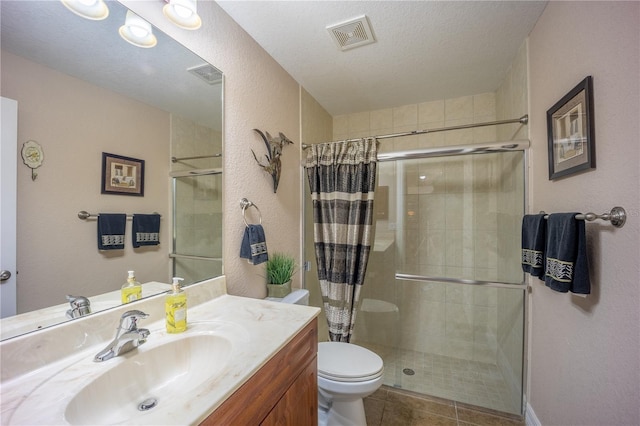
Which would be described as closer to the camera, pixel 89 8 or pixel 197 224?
pixel 89 8

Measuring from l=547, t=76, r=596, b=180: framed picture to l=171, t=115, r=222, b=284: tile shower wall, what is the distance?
1583 mm

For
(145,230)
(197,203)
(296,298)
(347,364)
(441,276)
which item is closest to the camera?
(145,230)

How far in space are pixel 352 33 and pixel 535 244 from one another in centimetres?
154

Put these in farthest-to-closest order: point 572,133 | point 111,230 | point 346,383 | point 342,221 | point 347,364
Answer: point 342,221 → point 347,364 → point 346,383 → point 572,133 → point 111,230

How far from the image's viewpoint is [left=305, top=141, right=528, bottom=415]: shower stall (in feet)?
6.19

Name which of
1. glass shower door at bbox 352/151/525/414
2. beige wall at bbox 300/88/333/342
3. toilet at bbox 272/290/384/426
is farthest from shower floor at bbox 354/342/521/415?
toilet at bbox 272/290/384/426

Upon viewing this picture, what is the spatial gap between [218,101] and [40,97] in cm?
70

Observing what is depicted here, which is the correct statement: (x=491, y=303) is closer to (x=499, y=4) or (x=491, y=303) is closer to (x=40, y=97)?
(x=499, y=4)

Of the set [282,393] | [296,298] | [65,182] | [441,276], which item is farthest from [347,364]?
[65,182]

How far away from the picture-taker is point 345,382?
1315mm

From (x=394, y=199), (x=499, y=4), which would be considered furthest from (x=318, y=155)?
(x=499, y=4)

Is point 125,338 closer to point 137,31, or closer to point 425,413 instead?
point 137,31

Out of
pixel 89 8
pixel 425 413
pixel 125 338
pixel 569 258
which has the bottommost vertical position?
pixel 425 413

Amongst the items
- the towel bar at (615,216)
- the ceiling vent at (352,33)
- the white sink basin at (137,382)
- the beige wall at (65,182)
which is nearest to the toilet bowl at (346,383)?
the white sink basin at (137,382)
